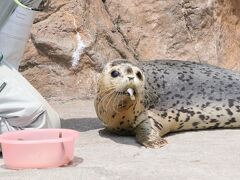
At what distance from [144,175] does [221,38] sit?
13.0 ft

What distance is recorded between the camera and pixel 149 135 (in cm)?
385

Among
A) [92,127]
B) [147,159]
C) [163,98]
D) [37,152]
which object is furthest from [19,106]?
[163,98]

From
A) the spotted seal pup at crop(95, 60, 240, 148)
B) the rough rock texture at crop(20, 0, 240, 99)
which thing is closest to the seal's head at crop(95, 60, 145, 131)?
the spotted seal pup at crop(95, 60, 240, 148)

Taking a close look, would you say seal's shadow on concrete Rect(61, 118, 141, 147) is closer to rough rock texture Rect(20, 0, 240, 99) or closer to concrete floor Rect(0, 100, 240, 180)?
concrete floor Rect(0, 100, 240, 180)

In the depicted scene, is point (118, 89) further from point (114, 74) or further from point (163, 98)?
point (163, 98)

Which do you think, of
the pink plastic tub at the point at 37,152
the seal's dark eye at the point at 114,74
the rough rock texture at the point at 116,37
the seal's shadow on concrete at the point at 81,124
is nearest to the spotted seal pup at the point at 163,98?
the seal's dark eye at the point at 114,74

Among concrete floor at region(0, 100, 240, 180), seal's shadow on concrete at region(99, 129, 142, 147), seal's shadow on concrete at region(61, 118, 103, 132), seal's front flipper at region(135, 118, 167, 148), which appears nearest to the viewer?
concrete floor at region(0, 100, 240, 180)

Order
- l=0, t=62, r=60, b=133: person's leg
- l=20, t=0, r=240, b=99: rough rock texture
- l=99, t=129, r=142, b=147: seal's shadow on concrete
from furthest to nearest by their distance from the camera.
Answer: l=20, t=0, r=240, b=99: rough rock texture
l=99, t=129, r=142, b=147: seal's shadow on concrete
l=0, t=62, r=60, b=133: person's leg

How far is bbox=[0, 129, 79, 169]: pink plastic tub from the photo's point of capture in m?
2.99

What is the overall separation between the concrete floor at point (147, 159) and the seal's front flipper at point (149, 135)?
0.17 ft

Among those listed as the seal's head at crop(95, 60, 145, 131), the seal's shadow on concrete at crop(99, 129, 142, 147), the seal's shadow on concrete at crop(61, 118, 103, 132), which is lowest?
the seal's shadow on concrete at crop(61, 118, 103, 132)

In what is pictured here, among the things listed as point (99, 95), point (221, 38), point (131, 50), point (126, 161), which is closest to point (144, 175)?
point (126, 161)

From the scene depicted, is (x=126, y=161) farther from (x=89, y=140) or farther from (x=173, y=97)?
(x=173, y=97)

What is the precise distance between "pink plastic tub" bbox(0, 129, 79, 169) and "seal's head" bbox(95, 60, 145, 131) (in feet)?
2.40
